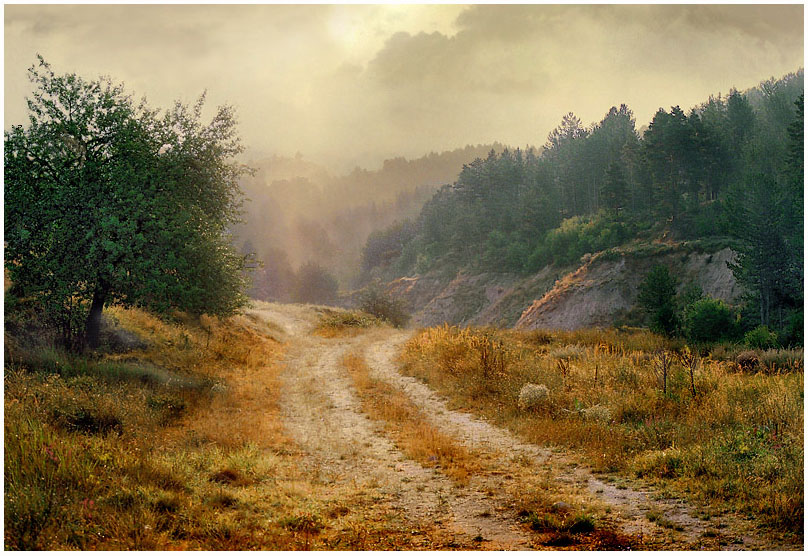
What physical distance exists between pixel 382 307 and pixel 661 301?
2972 centimetres

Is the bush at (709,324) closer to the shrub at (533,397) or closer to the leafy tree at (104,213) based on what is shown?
the shrub at (533,397)

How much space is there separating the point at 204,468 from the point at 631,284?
5077 cm

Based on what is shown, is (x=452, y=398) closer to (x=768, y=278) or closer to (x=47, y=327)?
(x=47, y=327)

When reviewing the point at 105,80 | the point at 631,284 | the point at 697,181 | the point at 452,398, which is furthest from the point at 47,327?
the point at 697,181

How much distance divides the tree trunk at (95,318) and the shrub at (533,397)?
44.8 ft

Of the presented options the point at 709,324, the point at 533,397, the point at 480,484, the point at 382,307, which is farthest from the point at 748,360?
the point at 382,307

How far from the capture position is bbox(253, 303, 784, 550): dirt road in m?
6.55

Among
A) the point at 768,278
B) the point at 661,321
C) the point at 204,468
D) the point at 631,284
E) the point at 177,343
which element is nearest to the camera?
the point at 204,468

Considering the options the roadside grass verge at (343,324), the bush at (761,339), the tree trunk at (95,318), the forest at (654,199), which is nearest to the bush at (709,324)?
the bush at (761,339)

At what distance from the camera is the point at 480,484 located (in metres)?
8.77

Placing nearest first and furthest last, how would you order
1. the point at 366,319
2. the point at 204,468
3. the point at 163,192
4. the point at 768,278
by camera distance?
the point at 204,468 → the point at 163,192 → the point at 768,278 → the point at 366,319

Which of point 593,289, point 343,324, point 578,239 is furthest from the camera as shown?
point 578,239

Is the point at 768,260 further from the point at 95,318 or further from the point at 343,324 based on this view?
the point at 95,318

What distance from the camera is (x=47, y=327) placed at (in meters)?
16.4
